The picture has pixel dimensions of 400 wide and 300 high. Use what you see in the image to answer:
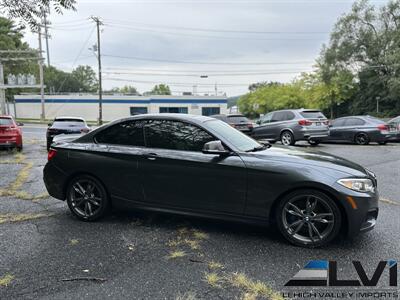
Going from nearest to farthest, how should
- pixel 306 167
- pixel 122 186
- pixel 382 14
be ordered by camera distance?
pixel 306 167 < pixel 122 186 < pixel 382 14

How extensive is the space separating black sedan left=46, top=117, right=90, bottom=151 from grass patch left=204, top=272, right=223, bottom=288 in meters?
10.4

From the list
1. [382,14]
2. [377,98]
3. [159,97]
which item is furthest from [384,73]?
[159,97]

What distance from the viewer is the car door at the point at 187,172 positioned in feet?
13.7

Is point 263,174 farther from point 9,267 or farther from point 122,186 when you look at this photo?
point 9,267

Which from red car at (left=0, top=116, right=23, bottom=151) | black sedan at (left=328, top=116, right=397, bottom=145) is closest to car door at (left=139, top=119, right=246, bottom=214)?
red car at (left=0, top=116, right=23, bottom=151)

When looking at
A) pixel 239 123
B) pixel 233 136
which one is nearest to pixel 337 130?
pixel 239 123

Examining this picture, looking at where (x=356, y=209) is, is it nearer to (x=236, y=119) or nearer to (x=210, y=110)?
(x=236, y=119)

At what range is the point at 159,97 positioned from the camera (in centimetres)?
5203

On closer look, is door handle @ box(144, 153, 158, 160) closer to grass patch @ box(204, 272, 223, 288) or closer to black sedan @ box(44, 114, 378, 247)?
black sedan @ box(44, 114, 378, 247)

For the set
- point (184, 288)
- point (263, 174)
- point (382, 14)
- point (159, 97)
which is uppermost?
point (382, 14)

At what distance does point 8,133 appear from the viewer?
1248cm

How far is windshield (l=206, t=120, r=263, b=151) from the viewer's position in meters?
4.48

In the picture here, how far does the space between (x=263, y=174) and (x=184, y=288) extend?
162 centimetres

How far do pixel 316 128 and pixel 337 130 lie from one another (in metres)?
2.32
